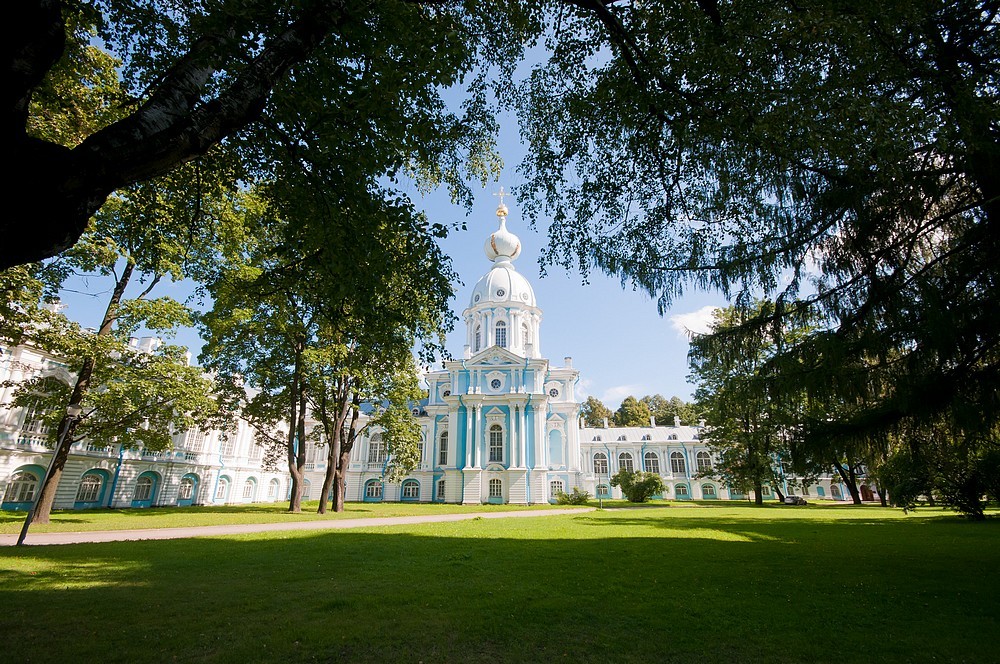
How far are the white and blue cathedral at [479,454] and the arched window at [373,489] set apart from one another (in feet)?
0.28

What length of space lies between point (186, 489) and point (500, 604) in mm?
33220

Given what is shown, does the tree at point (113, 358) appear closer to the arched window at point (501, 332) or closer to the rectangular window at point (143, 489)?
the rectangular window at point (143, 489)

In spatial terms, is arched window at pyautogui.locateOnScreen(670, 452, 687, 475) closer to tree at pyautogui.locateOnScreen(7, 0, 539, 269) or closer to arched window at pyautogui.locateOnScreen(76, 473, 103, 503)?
arched window at pyautogui.locateOnScreen(76, 473, 103, 503)

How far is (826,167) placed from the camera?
5.84 meters

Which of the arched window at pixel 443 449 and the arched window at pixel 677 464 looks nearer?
the arched window at pixel 443 449

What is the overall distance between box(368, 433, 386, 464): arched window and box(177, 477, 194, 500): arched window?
14081mm

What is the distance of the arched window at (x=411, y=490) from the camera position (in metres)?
41.3

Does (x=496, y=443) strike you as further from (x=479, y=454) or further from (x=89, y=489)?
(x=89, y=489)

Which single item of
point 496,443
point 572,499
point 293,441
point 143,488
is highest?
point 496,443

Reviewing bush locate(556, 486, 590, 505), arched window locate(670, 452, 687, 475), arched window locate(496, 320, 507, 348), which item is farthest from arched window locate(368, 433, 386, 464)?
arched window locate(670, 452, 687, 475)

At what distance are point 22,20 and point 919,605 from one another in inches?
340

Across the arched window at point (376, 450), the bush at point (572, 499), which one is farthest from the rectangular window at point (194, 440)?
the bush at point (572, 499)

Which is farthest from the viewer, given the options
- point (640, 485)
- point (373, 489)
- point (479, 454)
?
point (373, 489)

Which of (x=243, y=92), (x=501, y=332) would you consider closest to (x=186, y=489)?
(x=501, y=332)
